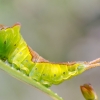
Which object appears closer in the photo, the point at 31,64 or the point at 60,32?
the point at 31,64

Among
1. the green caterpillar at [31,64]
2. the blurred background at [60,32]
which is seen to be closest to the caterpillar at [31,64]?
the green caterpillar at [31,64]

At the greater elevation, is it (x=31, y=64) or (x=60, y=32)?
(x=60, y=32)

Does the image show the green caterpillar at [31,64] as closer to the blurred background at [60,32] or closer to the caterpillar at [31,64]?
the caterpillar at [31,64]

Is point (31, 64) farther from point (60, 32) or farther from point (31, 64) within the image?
point (60, 32)

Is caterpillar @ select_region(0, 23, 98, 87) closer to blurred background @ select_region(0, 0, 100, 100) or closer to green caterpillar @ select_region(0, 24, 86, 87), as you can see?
green caterpillar @ select_region(0, 24, 86, 87)

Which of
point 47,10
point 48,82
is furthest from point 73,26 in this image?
point 48,82

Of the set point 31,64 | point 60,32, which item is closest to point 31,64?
point 31,64

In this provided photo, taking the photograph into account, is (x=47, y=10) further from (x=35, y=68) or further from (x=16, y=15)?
(x=35, y=68)

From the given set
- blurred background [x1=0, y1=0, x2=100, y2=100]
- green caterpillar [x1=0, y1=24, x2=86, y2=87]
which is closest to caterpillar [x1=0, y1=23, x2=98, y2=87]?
green caterpillar [x1=0, y1=24, x2=86, y2=87]
